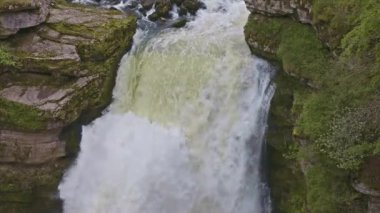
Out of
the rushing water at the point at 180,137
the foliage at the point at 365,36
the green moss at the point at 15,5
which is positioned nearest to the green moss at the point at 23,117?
the rushing water at the point at 180,137

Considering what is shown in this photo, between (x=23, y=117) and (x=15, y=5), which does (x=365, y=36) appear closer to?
(x=23, y=117)

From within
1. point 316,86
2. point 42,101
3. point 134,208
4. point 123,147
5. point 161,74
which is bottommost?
point 134,208

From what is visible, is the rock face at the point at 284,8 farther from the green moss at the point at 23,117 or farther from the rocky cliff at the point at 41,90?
the green moss at the point at 23,117

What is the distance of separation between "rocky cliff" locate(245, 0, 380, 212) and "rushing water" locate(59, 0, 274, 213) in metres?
0.47

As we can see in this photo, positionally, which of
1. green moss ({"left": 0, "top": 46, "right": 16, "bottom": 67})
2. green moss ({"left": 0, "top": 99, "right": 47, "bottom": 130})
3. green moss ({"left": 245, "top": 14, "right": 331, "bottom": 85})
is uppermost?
green moss ({"left": 245, "top": 14, "right": 331, "bottom": 85})

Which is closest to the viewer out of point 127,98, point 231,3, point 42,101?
point 42,101

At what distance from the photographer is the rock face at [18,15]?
12898mm

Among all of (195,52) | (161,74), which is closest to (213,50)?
(195,52)

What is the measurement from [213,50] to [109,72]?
8.37 feet

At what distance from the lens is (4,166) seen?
13000 millimetres

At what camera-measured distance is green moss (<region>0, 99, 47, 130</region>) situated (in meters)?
12.5

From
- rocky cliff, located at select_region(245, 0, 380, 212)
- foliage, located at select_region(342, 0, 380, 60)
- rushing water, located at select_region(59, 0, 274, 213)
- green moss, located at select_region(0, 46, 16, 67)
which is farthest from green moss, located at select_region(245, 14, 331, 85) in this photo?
green moss, located at select_region(0, 46, 16, 67)

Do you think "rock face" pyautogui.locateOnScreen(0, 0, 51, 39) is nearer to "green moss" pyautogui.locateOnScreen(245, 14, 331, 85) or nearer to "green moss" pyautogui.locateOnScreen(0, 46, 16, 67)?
"green moss" pyautogui.locateOnScreen(0, 46, 16, 67)

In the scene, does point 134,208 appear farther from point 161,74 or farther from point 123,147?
point 161,74
